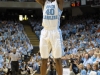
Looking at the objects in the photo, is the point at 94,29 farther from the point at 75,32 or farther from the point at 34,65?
the point at 34,65

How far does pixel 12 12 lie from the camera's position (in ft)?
87.9

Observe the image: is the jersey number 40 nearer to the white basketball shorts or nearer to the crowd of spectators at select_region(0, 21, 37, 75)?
the white basketball shorts

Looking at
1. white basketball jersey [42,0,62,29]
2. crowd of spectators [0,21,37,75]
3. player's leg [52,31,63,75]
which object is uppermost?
white basketball jersey [42,0,62,29]

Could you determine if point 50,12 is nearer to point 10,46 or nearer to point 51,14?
point 51,14

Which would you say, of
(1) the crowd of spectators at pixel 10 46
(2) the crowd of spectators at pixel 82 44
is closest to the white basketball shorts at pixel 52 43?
(2) the crowd of spectators at pixel 82 44

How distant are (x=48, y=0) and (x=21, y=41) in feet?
40.2

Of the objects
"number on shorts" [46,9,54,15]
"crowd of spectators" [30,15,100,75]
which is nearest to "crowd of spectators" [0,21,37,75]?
"crowd of spectators" [30,15,100,75]

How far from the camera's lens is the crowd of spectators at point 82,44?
8178 millimetres

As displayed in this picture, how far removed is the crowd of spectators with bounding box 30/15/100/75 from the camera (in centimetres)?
818

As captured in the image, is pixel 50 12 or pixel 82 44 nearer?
pixel 50 12

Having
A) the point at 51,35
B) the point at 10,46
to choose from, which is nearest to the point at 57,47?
the point at 51,35

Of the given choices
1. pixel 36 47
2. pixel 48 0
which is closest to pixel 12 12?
pixel 36 47

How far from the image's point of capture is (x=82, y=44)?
47.0 feet

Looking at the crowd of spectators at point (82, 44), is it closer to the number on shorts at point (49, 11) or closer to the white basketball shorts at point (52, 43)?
the white basketball shorts at point (52, 43)
